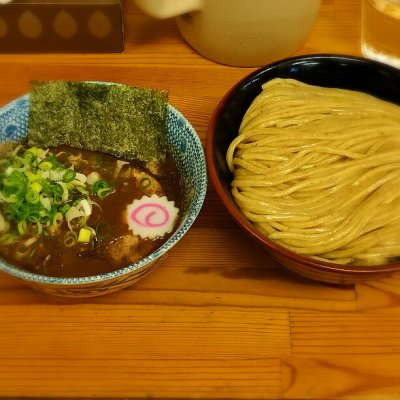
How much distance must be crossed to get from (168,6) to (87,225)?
0.60 m

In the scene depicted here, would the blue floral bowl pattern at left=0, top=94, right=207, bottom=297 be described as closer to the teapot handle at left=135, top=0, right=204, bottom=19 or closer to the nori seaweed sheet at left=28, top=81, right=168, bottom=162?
the nori seaweed sheet at left=28, top=81, right=168, bottom=162

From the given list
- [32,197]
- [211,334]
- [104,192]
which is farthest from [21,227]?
[211,334]

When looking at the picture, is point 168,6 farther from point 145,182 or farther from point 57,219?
point 57,219

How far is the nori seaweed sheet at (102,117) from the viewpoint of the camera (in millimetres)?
1238

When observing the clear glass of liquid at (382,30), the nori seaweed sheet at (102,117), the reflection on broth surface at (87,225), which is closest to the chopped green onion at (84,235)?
the reflection on broth surface at (87,225)

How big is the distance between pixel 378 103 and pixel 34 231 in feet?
2.60

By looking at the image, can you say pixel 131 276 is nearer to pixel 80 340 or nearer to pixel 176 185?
pixel 80 340

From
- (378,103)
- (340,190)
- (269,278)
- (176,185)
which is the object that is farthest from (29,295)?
(378,103)

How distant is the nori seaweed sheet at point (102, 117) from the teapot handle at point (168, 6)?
27 centimetres

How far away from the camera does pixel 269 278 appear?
1.16 meters

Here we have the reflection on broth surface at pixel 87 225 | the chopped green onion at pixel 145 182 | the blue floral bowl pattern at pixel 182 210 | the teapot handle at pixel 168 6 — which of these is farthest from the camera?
the teapot handle at pixel 168 6

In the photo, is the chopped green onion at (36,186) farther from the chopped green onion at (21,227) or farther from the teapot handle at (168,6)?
the teapot handle at (168,6)

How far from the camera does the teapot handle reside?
138 centimetres

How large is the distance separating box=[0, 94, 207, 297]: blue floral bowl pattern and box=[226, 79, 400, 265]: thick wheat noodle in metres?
0.08
